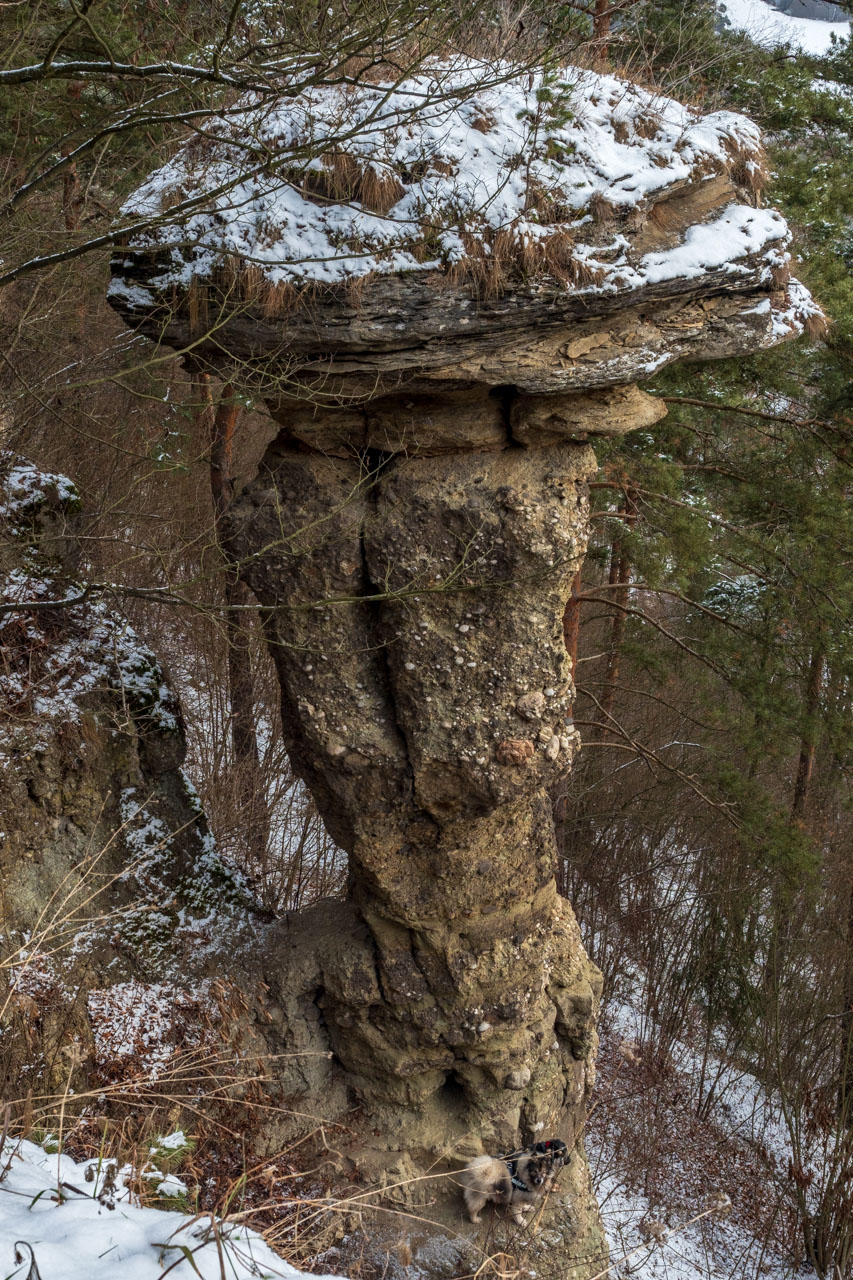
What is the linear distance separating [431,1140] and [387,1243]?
0.61m

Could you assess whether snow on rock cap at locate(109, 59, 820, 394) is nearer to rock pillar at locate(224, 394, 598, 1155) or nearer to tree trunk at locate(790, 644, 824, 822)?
rock pillar at locate(224, 394, 598, 1155)

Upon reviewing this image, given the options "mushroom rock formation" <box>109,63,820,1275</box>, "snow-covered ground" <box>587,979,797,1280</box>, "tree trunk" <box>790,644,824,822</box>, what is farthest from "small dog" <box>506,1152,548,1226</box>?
"tree trunk" <box>790,644,824,822</box>

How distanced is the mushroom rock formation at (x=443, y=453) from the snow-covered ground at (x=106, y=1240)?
2.80 m

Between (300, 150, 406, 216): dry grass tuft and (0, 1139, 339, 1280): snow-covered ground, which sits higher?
(300, 150, 406, 216): dry grass tuft

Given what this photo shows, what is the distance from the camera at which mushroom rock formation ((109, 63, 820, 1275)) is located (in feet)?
14.8

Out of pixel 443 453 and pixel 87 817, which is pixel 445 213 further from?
pixel 87 817

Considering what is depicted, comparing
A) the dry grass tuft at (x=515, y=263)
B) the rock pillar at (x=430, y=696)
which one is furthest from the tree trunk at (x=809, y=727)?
the dry grass tuft at (x=515, y=263)

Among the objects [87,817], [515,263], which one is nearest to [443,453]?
[515,263]

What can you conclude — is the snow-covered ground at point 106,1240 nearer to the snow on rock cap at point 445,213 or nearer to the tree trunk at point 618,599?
the snow on rock cap at point 445,213

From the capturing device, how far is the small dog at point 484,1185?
5.79 metres

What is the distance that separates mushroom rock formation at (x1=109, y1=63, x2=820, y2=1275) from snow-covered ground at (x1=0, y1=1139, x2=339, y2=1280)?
9.18 ft

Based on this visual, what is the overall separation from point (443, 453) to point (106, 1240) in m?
3.93

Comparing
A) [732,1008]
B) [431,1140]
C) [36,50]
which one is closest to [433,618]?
[431,1140]

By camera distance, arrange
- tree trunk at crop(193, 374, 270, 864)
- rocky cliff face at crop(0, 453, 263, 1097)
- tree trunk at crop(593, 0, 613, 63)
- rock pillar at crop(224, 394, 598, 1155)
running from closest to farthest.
A: rock pillar at crop(224, 394, 598, 1155) → rocky cliff face at crop(0, 453, 263, 1097) → tree trunk at crop(593, 0, 613, 63) → tree trunk at crop(193, 374, 270, 864)
